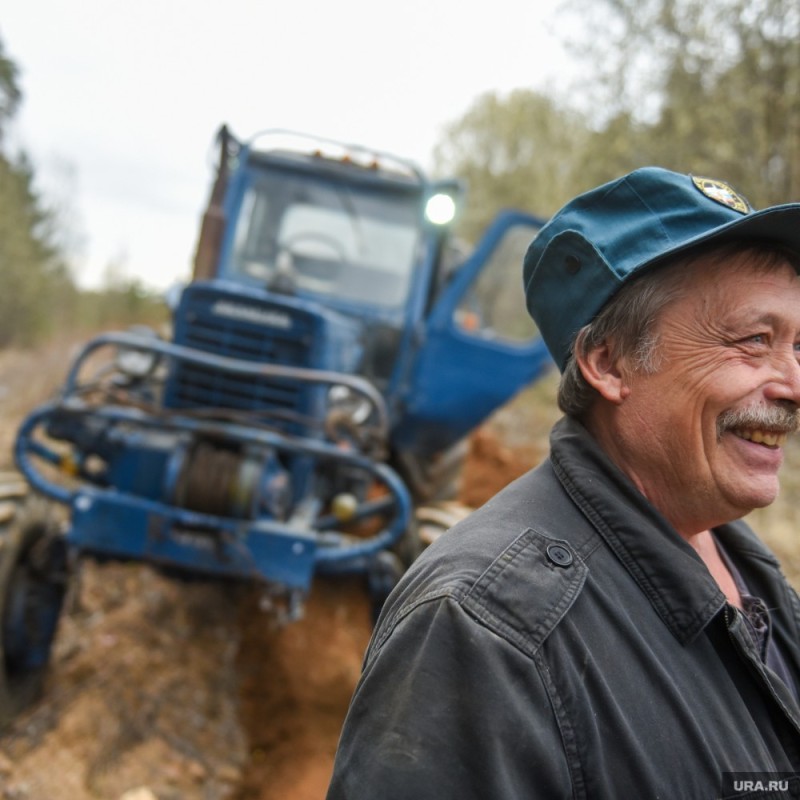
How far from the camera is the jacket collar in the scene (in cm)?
126

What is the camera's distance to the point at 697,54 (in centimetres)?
977

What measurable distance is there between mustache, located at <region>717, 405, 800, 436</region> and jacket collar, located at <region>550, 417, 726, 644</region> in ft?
0.71

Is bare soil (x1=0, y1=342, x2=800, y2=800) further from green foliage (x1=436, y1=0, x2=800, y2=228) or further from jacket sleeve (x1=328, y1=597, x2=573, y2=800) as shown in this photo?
green foliage (x1=436, y1=0, x2=800, y2=228)

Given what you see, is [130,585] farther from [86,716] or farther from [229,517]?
[229,517]

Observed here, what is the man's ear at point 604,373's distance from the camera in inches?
57.9

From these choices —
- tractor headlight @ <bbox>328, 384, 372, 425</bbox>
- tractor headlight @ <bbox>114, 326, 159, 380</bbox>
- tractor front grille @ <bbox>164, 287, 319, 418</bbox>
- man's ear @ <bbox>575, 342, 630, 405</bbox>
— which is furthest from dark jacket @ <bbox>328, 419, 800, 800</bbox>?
tractor headlight @ <bbox>114, 326, 159, 380</bbox>

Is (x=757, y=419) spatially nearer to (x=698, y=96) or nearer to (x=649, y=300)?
(x=649, y=300)

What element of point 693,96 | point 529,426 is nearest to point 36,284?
point 529,426

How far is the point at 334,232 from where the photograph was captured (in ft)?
17.5

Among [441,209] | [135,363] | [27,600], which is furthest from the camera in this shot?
[441,209]

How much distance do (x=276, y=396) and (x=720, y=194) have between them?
9.46ft

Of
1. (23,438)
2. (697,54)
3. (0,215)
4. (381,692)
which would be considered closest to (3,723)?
(23,438)

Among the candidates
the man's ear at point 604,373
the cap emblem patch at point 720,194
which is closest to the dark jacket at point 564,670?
the man's ear at point 604,373

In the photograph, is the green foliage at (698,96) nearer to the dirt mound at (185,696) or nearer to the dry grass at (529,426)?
the dry grass at (529,426)
